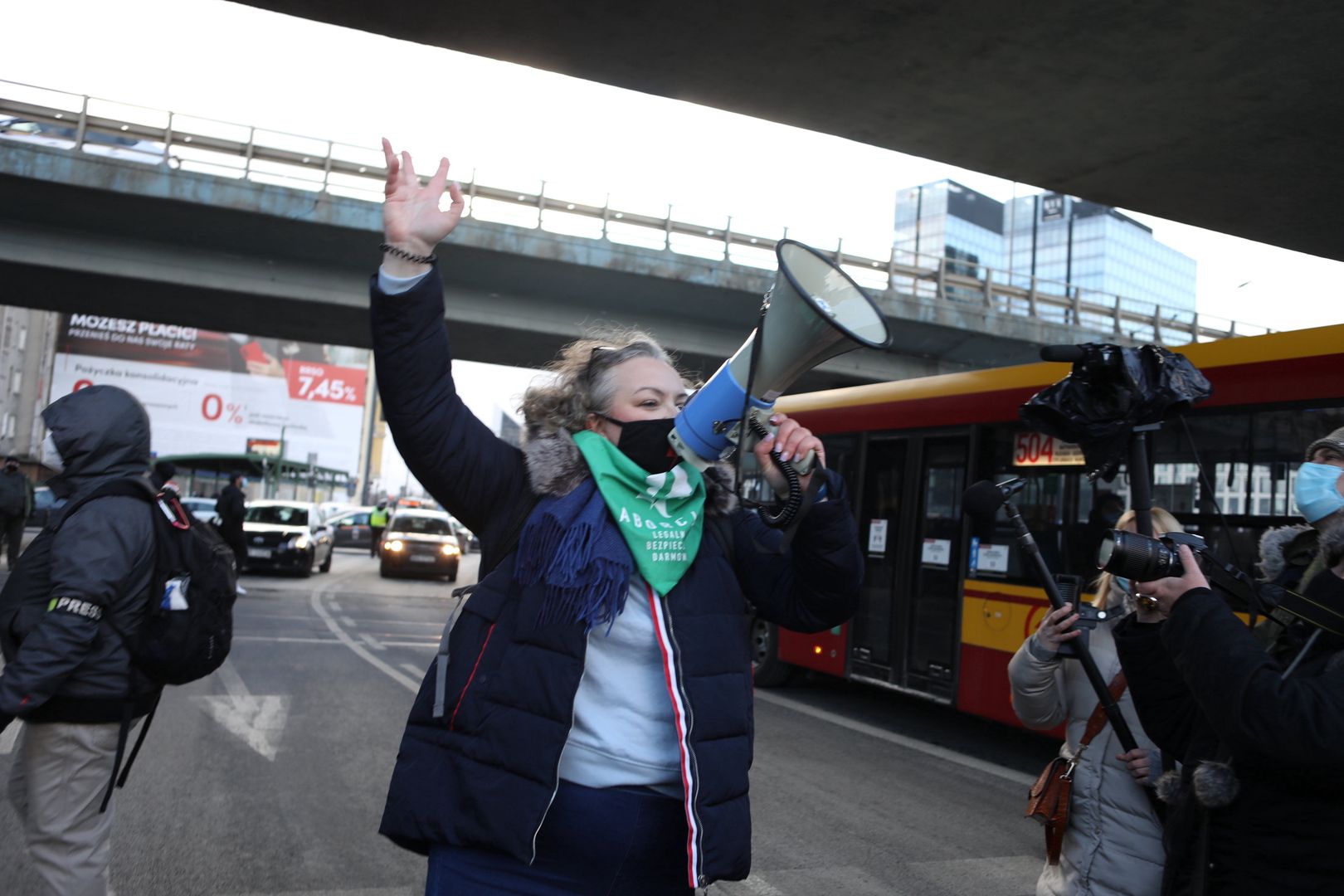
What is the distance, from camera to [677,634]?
6.89 feet

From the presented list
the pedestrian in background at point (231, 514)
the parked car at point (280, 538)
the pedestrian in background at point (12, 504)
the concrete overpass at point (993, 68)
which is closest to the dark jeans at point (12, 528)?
the pedestrian in background at point (12, 504)

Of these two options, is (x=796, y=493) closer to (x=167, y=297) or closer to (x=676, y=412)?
(x=676, y=412)

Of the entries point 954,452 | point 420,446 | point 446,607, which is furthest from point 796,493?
point 446,607

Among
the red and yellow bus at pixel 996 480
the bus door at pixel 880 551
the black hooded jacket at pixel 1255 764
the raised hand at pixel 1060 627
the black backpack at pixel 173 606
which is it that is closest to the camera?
the black hooded jacket at pixel 1255 764

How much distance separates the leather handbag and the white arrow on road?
519 cm

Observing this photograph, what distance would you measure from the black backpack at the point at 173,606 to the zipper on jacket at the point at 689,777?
1832 mm

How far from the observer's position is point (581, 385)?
2379 millimetres

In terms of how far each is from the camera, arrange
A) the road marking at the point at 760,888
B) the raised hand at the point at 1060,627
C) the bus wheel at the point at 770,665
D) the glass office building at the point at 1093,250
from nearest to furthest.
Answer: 1. the raised hand at the point at 1060,627
2. the road marking at the point at 760,888
3. the bus wheel at the point at 770,665
4. the glass office building at the point at 1093,250

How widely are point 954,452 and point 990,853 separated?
13.3 feet

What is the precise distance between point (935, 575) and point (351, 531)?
35.2 metres

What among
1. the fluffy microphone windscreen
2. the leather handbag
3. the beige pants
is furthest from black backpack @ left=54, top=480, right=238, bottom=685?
the leather handbag

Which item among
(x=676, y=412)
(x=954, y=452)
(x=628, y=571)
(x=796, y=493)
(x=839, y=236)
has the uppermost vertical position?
(x=839, y=236)

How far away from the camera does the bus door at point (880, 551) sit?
31.4 ft

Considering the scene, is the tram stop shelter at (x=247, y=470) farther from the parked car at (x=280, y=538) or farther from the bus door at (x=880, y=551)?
the bus door at (x=880, y=551)
